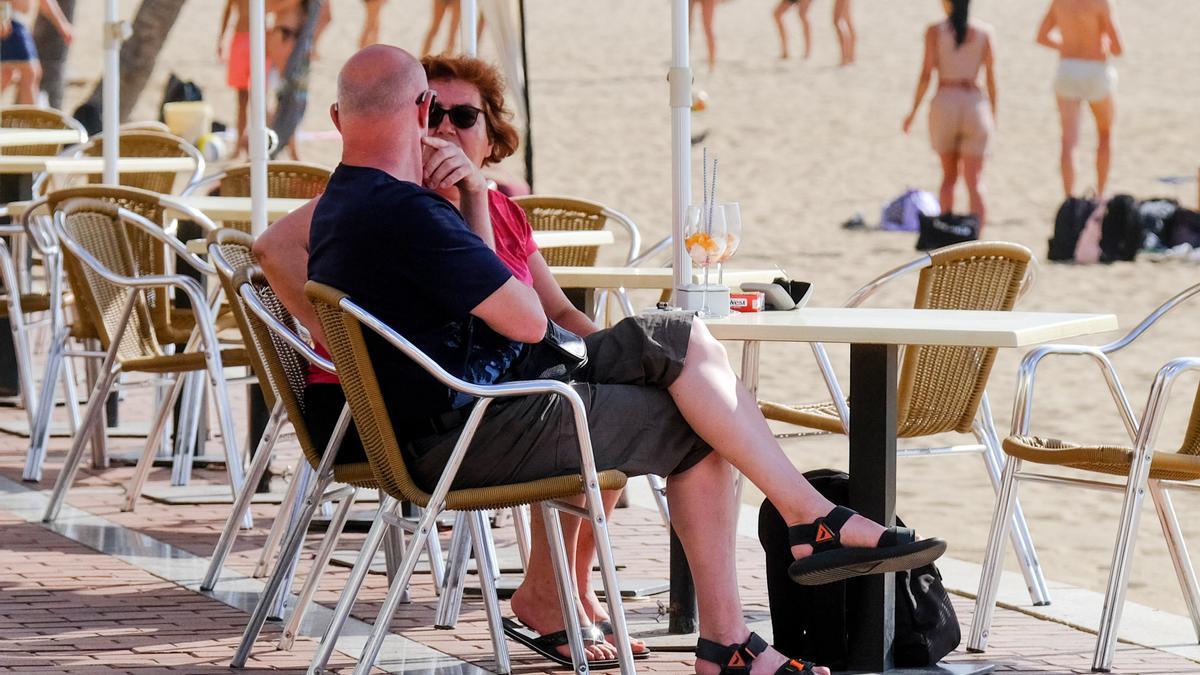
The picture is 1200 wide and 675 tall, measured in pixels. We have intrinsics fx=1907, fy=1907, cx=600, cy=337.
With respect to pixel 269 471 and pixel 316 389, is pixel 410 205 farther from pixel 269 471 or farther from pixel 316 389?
pixel 269 471

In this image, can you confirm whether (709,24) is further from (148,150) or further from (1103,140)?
(148,150)

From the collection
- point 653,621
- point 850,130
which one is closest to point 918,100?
point 850,130

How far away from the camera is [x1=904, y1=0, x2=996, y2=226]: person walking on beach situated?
50.9ft

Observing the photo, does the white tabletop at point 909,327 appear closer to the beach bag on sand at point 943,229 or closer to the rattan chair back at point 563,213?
the rattan chair back at point 563,213

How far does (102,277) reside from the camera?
5.23 m

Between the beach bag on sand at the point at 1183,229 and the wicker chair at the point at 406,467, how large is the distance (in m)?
11.8

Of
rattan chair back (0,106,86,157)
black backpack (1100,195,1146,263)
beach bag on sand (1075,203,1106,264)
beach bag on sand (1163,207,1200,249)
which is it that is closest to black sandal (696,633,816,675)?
rattan chair back (0,106,86,157)

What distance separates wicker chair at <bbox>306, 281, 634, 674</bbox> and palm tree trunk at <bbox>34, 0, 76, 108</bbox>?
12046 mm

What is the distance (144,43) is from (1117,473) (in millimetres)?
9508

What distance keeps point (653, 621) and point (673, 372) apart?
100cm

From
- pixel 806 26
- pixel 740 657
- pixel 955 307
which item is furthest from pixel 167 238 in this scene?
pixel 806 26

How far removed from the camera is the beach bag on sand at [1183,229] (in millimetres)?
14297

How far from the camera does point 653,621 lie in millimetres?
4215

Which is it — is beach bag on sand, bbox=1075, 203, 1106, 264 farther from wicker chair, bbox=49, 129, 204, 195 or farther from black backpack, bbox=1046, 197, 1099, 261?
wicker chair, bbox=49, 129, 204, 195
